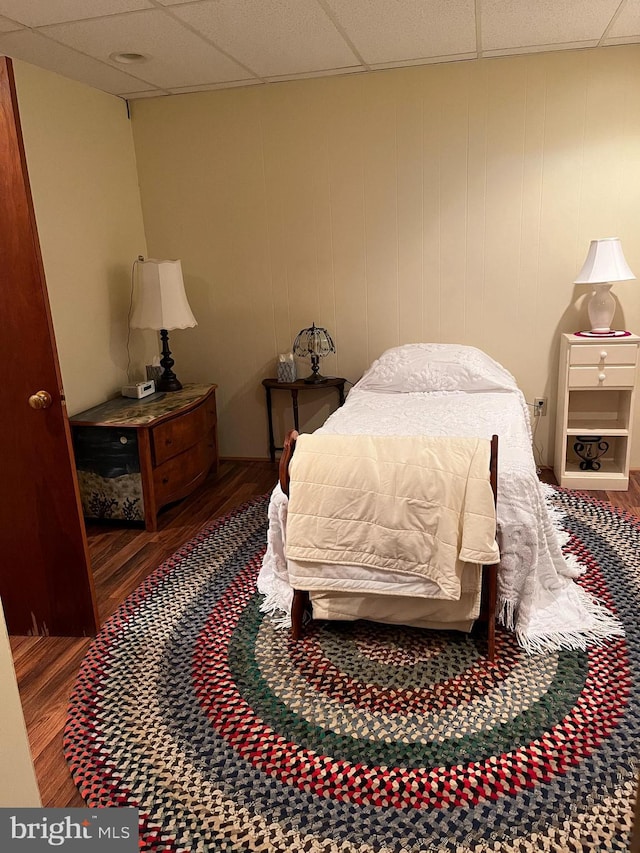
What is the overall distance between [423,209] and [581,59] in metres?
1.09

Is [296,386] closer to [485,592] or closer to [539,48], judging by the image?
[485,592]

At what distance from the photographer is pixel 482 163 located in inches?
147

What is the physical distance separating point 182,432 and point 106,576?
0.95m

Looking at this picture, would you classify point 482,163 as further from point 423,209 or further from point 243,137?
point 243,137

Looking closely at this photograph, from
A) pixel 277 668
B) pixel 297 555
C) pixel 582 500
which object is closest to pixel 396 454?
pixel 297 555

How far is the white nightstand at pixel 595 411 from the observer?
3.54 meters

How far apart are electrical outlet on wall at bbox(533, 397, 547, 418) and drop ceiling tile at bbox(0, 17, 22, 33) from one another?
3217 millimetres

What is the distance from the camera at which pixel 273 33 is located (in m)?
2.96

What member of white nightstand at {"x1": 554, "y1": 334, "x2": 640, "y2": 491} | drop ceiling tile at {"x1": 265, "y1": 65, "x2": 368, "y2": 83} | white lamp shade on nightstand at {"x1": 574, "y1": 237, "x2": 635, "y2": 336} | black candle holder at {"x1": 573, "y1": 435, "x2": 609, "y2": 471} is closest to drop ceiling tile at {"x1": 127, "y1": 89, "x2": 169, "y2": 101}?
drop ceiling tile at {"x1": 265, "y1": 65, "x2": 368, "y2": 83}

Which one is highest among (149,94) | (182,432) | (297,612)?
(149,94)

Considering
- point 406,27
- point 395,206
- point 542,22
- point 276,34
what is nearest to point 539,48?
point 542,22

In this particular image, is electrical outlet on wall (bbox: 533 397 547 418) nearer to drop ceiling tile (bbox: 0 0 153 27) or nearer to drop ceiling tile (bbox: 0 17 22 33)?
drop ceiling tile (bbox: 0 0 153 27)

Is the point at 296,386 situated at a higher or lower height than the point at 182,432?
higher

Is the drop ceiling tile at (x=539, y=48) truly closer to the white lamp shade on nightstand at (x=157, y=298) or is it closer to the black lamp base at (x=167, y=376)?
the white lamp shade on nightstand at (x=157, y=298)
